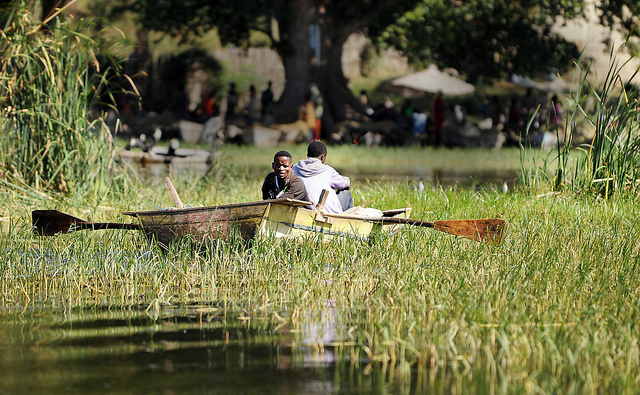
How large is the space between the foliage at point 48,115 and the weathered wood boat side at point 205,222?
11.8 feet

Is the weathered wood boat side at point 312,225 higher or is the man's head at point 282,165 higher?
the man's head at point 282,165

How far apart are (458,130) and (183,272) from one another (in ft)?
90.7

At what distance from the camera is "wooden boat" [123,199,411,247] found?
29.5 feet

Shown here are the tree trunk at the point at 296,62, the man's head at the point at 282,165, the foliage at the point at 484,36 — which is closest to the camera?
the man's head at the point at 282,165

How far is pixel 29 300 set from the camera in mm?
7832

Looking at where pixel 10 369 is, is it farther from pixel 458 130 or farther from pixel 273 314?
pixel 458 130

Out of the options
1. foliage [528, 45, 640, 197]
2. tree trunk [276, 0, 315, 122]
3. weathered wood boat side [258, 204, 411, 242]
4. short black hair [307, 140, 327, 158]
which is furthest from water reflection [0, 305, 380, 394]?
tree trunk [276, 0, 315, 122]

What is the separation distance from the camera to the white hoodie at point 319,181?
10.0 metres

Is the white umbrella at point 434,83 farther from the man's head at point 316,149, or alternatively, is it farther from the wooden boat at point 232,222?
the wooden boat at point 232,222

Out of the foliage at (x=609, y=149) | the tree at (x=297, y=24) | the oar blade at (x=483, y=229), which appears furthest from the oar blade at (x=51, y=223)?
the tree at (x=297, y=24)

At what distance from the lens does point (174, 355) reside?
5.97 metres

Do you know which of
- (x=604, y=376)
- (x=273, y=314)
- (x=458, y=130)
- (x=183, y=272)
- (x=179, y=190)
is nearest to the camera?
(x=604, y=376)

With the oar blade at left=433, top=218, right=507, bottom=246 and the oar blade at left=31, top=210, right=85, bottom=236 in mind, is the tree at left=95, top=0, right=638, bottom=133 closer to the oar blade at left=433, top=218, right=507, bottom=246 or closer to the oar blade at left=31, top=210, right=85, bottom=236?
the oar blade at left=433, top=218, right=507, bottom=246

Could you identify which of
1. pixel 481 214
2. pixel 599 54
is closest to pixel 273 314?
pixel 481 214
